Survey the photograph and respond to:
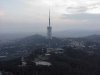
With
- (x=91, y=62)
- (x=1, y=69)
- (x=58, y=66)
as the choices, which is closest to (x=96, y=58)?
(x=91, y=62)

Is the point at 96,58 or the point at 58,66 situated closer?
the point at 58,66

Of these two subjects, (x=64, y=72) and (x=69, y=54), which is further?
(x=69, y=54)

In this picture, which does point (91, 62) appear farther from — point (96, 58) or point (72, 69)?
point (72, 69)

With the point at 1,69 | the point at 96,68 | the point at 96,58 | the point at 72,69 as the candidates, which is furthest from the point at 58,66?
the point at 96,58

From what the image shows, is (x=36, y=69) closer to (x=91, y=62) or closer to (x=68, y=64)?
(x=68, y=64)

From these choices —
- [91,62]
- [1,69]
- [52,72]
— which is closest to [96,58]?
[91,62]

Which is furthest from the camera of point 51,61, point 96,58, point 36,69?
point 96,58

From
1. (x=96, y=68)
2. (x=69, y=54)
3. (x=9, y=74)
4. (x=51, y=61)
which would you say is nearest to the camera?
(x=9, y=74)

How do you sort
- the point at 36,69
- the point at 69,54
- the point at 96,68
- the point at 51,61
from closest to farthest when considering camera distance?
1. the point at 36,69
2. the point at 96,68
3. the point at 51,61
4. the point at 69,54

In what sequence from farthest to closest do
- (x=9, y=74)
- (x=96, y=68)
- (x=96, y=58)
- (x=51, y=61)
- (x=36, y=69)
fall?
1. (x=96, y=58)
2. (x=51, y=61)
3. (x=96, y=68)
4. (x=36, y=69)
5. (x=9, y=74)
